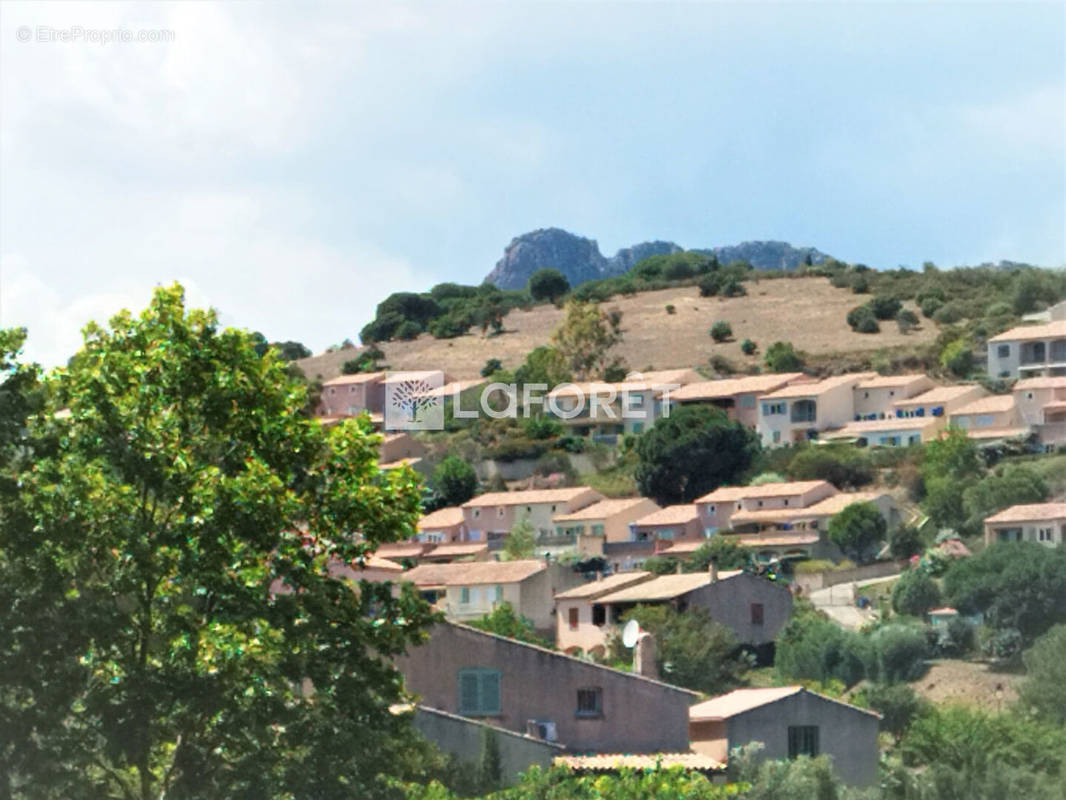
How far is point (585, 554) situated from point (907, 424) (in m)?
19.5

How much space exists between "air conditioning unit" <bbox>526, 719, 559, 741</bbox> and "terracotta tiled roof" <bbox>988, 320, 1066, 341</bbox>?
76038 millimetres

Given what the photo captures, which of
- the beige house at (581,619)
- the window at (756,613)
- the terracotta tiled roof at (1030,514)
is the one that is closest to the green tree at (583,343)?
the terracotta tiled roof at (1030,514)

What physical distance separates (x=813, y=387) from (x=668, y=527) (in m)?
17.9

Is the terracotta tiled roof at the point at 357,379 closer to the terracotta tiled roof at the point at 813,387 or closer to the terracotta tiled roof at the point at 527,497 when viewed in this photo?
the terracotta tiled roof at the point at 527,497

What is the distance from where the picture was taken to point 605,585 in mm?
74688

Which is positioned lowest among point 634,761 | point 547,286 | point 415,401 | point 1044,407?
point 634,761

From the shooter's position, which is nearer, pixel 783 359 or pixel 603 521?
pixel 603 521

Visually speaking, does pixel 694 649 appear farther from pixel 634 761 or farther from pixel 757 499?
pixel 757 499

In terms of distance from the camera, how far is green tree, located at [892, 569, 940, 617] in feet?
247

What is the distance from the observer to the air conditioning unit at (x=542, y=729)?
123 feet

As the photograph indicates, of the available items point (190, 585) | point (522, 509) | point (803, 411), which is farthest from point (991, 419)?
point (190, 585)

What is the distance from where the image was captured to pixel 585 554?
90500 mm

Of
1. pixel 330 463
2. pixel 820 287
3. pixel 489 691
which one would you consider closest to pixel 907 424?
pixel 820 287

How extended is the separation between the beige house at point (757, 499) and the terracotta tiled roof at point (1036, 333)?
19.3m
